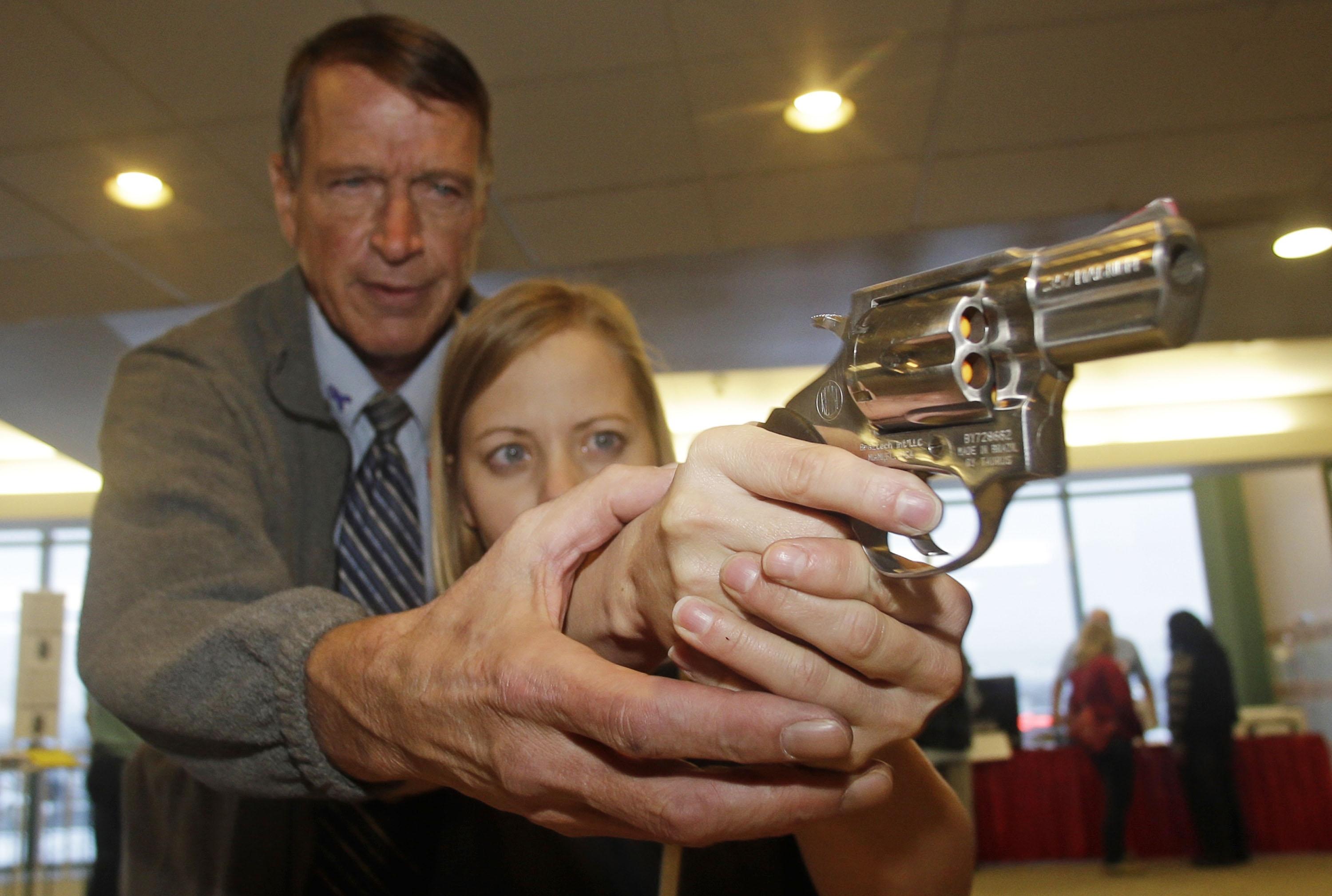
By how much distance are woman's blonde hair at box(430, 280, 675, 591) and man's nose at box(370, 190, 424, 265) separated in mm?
142

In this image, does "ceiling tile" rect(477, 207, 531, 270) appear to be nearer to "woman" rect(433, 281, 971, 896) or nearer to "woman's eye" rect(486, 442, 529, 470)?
"woman" rect(433, 281, 971, 896)

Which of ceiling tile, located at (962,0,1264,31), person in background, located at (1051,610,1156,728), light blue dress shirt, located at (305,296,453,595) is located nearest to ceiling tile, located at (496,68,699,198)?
ceiling tile, located at (962,0,1264,31)

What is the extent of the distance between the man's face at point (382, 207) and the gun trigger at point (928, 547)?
3.09 feet

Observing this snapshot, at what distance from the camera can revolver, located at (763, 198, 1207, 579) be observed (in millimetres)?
568

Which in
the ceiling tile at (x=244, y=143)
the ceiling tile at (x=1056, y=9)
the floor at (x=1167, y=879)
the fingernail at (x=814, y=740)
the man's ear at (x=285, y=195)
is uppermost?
the ceiling tile at (x=244, y=143)

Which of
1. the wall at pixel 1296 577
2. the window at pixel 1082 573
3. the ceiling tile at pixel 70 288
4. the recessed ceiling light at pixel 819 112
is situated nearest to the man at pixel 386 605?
the recessed ceiling light at pixel 819 112

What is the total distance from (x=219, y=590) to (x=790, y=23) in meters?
2.06

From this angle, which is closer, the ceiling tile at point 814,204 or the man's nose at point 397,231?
the man's nose at point 397,231

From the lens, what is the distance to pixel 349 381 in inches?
54.6

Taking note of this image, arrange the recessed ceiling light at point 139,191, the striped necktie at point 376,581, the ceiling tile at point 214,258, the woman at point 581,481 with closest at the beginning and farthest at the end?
the woman at point 581,481, the striped necktie at point 376,581, the recessed ceiling light at point 139,191, the ceiling tile at point 214,258

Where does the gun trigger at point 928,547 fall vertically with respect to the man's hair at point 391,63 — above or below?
below

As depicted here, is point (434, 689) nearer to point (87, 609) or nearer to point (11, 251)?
point (87, 609)

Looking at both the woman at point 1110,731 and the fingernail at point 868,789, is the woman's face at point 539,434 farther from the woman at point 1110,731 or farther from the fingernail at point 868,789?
the woman at point 1110,731

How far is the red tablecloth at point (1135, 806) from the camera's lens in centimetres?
597
